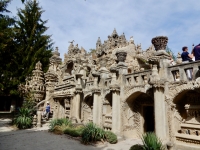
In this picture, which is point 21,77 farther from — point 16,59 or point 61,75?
point 61,75

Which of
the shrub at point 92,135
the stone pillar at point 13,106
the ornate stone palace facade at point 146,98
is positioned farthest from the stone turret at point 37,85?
the shrub at point 92,135

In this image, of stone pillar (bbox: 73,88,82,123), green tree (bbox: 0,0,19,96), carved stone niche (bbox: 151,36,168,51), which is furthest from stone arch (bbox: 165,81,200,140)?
green tree (bbox: 0,0,19,96)

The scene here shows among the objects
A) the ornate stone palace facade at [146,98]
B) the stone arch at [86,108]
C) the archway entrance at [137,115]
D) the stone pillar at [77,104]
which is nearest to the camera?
the ornate stone palace facade at [146,98]

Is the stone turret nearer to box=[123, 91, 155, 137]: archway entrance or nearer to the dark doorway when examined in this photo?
box=[123, 91, 155, 137]: archway entrance

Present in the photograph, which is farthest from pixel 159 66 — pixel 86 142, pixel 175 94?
pixel 86 142

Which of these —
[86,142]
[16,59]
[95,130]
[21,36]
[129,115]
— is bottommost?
[86,142]

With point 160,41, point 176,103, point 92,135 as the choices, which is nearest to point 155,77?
point 176,103

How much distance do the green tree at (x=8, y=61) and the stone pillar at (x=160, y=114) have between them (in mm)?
17307

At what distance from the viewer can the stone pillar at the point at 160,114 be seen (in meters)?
7.54

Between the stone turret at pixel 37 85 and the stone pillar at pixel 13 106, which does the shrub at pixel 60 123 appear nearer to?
the stone turret at pixel 37 85

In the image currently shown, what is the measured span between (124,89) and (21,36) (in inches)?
778

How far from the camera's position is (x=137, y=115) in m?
10.2

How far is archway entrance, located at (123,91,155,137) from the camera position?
9.99 m

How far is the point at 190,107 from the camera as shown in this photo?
7426mm
